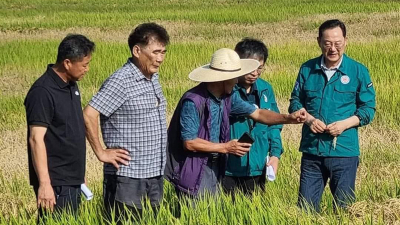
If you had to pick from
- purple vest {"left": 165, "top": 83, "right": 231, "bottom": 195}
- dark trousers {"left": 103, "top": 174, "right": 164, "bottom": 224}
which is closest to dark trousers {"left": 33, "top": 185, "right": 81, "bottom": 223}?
dark trousers {"left": 103, "top": 174, "right": 164, "bottom": 224}

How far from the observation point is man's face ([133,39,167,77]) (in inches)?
146

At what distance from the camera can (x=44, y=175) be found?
352 cm

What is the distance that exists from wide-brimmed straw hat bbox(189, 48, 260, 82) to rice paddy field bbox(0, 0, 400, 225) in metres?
0.62

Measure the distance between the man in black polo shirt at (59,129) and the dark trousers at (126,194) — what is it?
0.53ft

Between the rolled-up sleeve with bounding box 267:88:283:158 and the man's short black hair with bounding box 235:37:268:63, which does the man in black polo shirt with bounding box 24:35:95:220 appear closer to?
the man's short black hair with bounding box 235:37:268:63

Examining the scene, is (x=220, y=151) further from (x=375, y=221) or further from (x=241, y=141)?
(x=375, y=221)

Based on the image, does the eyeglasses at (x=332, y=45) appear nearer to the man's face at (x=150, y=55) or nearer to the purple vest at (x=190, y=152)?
the purple vest at (x=190, y=152)

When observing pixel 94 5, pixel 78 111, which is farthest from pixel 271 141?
pixel 94 5

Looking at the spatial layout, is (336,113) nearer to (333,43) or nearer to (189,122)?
(333,43)

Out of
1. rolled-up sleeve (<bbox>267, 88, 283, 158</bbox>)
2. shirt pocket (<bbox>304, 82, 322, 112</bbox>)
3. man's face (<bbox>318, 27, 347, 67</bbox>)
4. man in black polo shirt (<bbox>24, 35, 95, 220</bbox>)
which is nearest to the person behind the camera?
man in black polo shirt (<bbox>24, 35, 95, 220</bbox>)

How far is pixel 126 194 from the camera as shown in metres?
3.76

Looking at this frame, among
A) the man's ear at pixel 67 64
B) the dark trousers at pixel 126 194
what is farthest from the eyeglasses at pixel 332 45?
the man's ear at pixel 67 64

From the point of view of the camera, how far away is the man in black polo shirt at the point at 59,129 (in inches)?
139

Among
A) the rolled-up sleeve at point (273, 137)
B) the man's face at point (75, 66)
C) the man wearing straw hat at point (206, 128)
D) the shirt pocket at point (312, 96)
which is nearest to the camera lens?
the man's face at point (75, 66)
